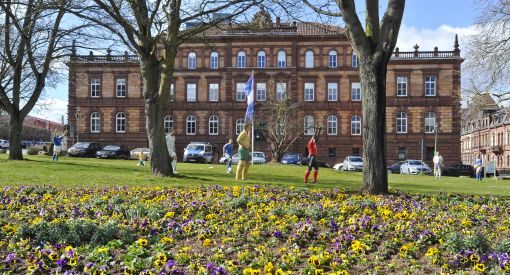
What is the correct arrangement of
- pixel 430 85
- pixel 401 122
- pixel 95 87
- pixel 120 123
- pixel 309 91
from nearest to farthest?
pixel 430 85
pixel 401 122
pixel 309 91
pixel 120 123
pixel 95 87

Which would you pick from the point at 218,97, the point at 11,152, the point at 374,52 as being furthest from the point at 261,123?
the point at 374,52

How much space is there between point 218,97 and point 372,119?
5662 centimetres

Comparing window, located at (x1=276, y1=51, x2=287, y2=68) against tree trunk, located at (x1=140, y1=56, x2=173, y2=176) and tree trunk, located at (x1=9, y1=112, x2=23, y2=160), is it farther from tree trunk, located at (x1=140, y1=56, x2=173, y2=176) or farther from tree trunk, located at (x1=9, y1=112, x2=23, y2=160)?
tree trunk, located at (x1=140, y1=56, x2=173, y2=176)

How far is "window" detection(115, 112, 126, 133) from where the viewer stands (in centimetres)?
6912

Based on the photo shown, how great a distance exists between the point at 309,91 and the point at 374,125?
55.6 m

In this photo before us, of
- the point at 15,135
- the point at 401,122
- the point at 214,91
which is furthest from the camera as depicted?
the point at 214,91

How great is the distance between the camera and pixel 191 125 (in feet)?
225

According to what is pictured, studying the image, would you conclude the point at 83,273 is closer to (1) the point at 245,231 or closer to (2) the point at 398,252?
(1) the point at 245,231

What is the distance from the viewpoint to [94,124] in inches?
2731

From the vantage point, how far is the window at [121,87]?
69312mm

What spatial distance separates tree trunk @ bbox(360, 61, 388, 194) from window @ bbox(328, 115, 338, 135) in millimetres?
55134

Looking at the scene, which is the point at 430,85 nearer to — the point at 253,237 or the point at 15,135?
the point at 15,135

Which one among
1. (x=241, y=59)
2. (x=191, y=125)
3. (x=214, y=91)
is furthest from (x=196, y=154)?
(x=241, y=59)

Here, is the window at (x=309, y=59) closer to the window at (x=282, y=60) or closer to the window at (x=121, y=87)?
the window at (x=282, y=60)
